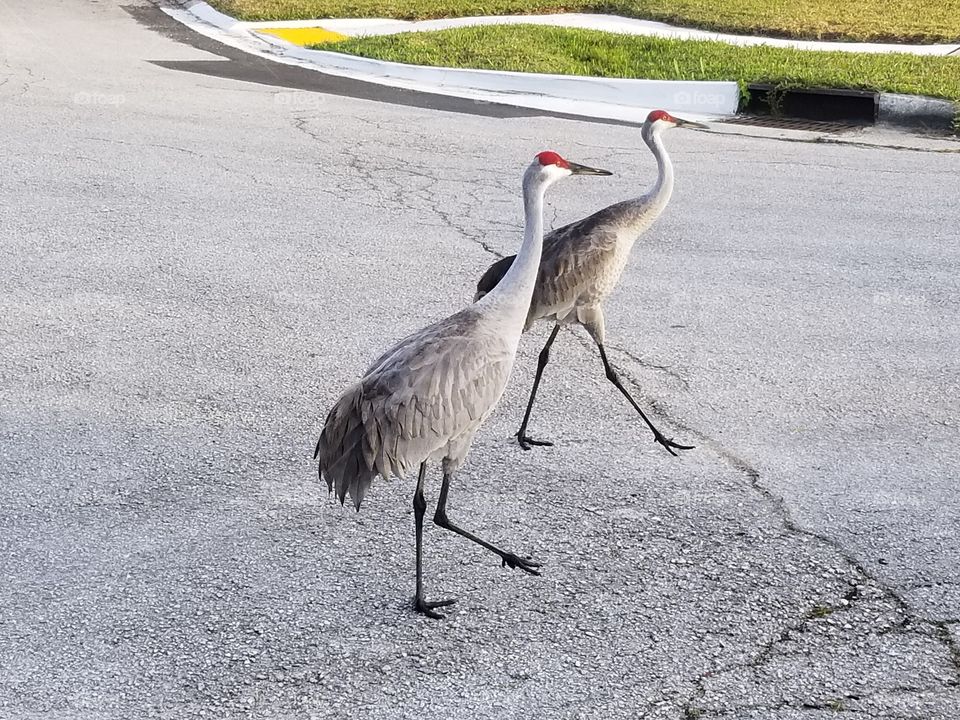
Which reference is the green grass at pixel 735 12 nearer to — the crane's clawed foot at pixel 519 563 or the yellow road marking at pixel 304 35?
the yellow road marking at pixel 304 35

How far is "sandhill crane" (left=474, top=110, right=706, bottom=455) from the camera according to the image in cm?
552

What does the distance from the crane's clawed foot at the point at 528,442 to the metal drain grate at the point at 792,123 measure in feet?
22.8

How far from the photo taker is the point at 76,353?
21.0 feet

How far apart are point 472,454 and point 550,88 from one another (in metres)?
8.14

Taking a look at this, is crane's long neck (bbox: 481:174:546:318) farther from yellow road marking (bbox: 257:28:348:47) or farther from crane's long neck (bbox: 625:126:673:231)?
yellow road marking (bbox: 257:28:348:47)

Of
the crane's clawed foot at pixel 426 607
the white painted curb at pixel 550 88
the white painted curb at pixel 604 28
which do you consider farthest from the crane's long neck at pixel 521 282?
the white painted curb at pixel 604 28

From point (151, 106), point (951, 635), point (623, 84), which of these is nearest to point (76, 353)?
point (951, 635)

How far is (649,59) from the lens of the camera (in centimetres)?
1360

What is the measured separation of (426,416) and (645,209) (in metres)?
1.95

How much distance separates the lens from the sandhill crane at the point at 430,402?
4223 millimetres

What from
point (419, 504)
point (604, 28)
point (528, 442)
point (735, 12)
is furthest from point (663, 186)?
point (735, 12)

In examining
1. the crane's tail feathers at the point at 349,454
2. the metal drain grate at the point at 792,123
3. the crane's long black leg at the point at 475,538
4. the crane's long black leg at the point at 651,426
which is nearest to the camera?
the crane's tail feathers at the point at 349,454

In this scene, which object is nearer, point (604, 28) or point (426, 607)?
point (426, 607)

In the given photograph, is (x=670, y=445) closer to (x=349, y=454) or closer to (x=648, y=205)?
(x=648, y=205)
